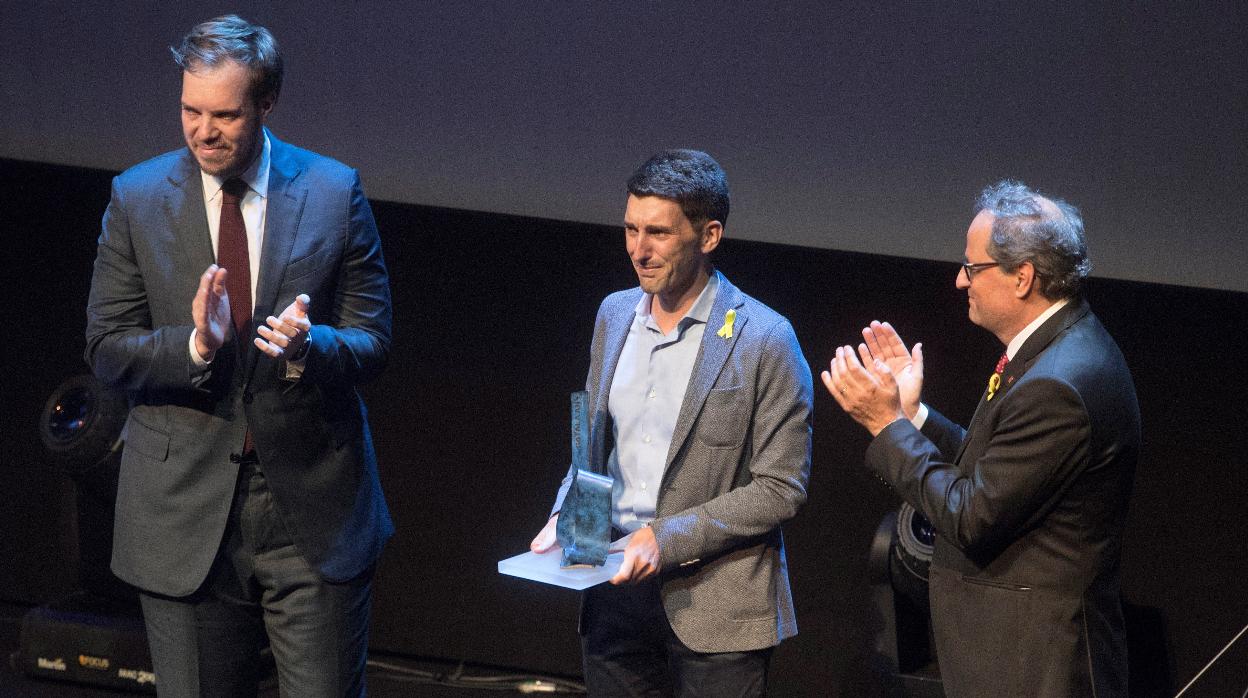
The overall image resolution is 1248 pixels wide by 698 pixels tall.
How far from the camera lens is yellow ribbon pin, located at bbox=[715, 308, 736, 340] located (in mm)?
2303

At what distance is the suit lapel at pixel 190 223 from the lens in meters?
2.22

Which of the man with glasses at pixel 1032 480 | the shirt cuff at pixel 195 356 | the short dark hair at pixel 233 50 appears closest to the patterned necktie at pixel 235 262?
the shirt cuff at pixel 195 356

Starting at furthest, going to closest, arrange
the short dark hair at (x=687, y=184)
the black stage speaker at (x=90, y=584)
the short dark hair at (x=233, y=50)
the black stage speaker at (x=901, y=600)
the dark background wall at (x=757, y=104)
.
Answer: the black stage speaker at (x=90, y=584) < the dark background wall at (x=757, y=104) < the black stage speaker at (x=901, y=600) < the short dark hair at (x=687, y=184) < the short dark hair at (x=233, y=50)

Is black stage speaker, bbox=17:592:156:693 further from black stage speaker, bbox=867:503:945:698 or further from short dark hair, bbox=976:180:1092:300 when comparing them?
short dark hair, bbox=976:180:1092:300

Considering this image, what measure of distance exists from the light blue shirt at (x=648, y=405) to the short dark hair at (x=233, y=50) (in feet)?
2.81

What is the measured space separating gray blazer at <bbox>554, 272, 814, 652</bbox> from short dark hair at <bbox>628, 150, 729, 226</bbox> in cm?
20

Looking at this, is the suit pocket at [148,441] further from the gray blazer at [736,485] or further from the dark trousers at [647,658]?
the dark trousers at [647,658]

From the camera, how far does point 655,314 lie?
2408 millimetres

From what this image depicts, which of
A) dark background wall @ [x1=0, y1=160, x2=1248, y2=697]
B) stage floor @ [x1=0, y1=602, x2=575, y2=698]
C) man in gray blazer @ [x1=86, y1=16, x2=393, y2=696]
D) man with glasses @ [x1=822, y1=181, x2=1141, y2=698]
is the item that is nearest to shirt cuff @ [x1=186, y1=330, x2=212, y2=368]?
man in gray blazer @ [x1=86, y1=16, x2=393, y2=696]

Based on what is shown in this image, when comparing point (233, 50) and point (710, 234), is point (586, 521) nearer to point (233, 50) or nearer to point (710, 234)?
point (710, 234)

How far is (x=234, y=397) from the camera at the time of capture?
2.24 metres

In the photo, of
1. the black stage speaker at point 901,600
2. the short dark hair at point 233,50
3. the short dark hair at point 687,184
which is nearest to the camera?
the short dark hair at point 233,50

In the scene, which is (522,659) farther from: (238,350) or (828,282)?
(238,350)

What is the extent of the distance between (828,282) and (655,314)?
63.8 inches
